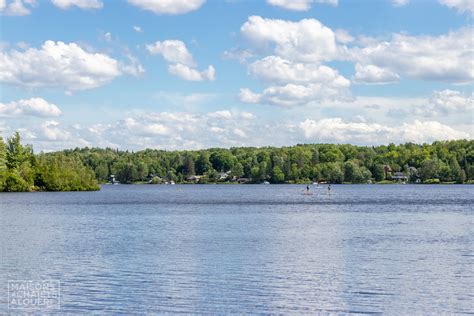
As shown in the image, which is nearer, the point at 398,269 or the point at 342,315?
the point at 342,315

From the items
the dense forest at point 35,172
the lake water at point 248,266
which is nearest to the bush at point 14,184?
the dense forest at point 35,172

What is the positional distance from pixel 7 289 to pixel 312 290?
43.6 feet

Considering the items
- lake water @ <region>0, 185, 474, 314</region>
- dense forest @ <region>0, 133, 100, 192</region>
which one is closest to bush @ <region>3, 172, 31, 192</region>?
dense forest @ <region>0, 133, 100, 192</region>

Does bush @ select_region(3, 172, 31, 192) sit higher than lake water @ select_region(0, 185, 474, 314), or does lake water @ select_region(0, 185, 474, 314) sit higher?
bush @ select_region(3, 172, 31, 192)

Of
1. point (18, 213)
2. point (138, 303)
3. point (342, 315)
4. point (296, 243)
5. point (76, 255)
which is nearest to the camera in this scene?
point (342, 315)

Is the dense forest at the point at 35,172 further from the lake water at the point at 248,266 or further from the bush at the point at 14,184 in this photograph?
the lake water at the point at 248,266

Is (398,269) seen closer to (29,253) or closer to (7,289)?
(7,289)

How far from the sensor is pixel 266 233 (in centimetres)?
5681

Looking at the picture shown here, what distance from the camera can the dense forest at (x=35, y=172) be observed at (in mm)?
155625

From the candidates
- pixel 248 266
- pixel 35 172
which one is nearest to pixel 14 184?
pixel 35 172

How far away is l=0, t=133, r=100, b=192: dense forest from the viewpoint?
155625 mm

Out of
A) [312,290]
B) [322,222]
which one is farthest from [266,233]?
[312,290]

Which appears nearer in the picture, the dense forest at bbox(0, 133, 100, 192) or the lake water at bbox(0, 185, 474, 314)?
the lake water at bbox(0, 185, 474, 314)

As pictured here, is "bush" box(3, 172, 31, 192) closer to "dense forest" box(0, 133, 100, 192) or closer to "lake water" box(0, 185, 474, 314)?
"dense forest" box(0, 133, 100, 192)
